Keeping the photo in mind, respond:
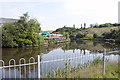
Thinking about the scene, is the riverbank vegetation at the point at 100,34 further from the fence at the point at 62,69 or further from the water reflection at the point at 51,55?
the fence at the point at 62,69

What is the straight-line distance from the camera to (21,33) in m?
17.0

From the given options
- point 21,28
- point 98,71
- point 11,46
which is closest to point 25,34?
point 21,28

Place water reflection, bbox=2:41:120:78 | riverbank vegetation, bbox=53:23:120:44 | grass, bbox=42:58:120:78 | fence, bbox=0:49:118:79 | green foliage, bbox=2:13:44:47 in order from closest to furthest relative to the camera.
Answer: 1. fence, bbox=0:49:118:79
2. grass, bbox=42:58:120:78
3. water reflection, bbox=2:41:120:78
4. green foliage, bbox=2:13:44:47
5. riverbank vegetation, bbox=53:23:120:44

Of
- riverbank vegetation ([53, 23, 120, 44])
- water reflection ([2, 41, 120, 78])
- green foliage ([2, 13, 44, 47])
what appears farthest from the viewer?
riverbank vegetation ([53, 23, 120, 44])

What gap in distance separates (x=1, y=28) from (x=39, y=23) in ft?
17.9

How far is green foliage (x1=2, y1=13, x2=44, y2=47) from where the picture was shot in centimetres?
1628

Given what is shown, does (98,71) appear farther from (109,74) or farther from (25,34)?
(25,34)

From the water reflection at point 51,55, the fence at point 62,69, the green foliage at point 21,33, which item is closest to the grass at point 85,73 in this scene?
the fence at point 62,69

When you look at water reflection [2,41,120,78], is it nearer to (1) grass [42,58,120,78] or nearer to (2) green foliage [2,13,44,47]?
(1) grass [42,58,120,78]

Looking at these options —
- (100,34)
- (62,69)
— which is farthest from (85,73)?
(100,34)

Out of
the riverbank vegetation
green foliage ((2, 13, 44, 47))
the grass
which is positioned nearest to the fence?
the grass

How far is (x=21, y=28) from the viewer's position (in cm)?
1712

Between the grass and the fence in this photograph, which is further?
the grass

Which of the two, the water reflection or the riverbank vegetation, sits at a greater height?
the riverbank vegetation
